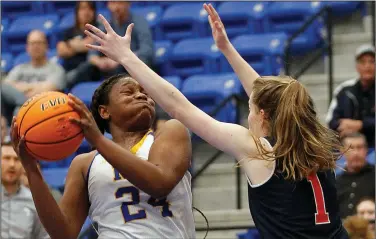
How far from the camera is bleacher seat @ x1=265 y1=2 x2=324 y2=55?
1030 cm

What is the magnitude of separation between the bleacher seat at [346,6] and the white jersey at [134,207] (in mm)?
6120

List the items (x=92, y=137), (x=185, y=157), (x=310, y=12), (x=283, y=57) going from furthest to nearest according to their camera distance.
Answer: (x=310, y=12), (x=283, y=57), (x=185, y=157), (x=92, y=137)

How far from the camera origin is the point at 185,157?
4656 millimetres

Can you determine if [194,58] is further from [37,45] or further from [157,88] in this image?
[157,88]

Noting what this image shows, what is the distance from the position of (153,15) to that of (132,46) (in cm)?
155

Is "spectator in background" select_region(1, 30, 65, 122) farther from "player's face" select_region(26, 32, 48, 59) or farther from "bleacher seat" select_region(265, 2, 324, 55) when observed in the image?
"bleacher seat" select_region(265, 2, 324, 55)


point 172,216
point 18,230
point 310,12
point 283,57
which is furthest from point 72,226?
point 310,12

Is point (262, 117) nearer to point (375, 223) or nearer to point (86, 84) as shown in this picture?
point (375, 223)

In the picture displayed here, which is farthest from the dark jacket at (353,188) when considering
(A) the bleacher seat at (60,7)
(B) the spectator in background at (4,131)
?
(A) the bleacher seat at (60,7)

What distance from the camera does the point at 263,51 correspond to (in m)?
10.1

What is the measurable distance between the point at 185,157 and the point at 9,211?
3375 mm

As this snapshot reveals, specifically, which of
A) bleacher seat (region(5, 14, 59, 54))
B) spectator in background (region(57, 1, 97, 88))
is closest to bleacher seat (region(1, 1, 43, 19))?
bleacher seat (region(5, 14, 59, 54))

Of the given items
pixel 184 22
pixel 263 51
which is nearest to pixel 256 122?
pixel 263 51

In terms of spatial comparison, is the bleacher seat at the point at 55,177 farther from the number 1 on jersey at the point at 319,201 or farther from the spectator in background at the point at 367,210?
the number 1 on jersey at the point at 319,201
